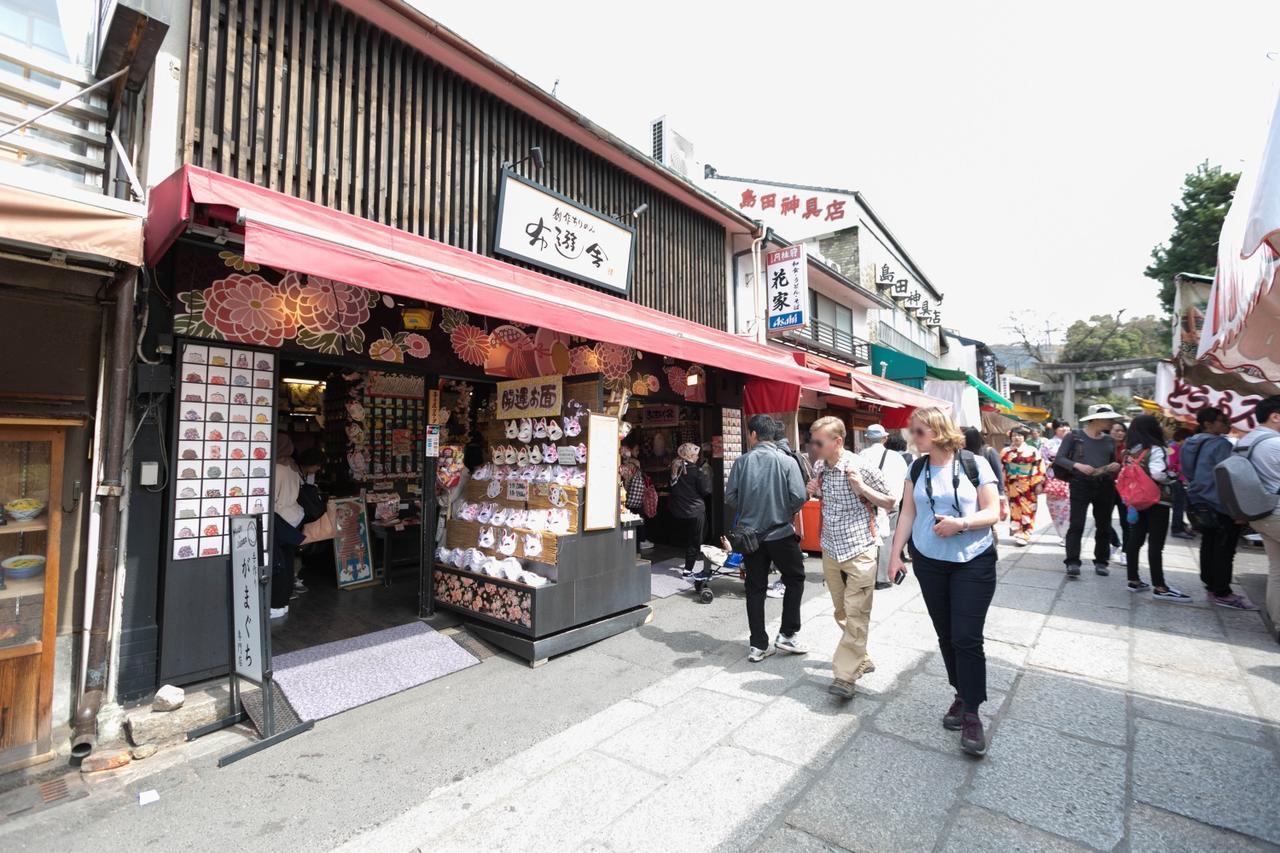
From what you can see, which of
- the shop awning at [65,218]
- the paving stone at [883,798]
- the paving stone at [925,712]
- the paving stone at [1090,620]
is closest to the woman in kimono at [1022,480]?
the paving stone at [1090,620]

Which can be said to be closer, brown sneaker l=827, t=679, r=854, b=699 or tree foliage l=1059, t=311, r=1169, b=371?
brown sneaker l=827, t=679, r=854, b=699

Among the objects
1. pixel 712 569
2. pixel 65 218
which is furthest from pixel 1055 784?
pixel 65 218

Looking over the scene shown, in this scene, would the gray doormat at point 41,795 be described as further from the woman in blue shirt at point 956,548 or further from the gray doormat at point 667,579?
the woman in blue shirt at point 956,548

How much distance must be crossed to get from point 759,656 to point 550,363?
3790 mm

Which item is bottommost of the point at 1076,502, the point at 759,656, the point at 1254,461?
the point at 759,656

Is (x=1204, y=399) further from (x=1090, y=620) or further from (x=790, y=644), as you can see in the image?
(x=790, y=644)

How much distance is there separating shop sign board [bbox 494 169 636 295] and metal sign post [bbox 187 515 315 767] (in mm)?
3774

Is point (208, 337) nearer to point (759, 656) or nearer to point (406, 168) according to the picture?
point (406, 168)

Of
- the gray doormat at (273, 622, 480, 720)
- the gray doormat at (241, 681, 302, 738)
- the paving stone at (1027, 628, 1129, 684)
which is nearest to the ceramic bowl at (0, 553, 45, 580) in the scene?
the gray doormat at (241, 681, 302, 738)

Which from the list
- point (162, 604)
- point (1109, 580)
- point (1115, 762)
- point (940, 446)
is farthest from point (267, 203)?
point (1109, 580)

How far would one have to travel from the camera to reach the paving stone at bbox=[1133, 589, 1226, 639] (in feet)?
16.6

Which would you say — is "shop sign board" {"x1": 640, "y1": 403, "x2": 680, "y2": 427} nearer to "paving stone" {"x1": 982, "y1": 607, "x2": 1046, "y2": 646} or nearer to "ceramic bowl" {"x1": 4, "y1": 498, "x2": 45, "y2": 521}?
"paving stone" {"x1": 982, "y1": 607, "x2": 1046, "y2": 646}

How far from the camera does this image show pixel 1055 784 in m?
2.87

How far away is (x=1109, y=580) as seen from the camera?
6938 millimetres
